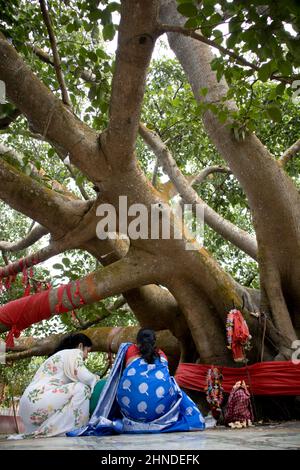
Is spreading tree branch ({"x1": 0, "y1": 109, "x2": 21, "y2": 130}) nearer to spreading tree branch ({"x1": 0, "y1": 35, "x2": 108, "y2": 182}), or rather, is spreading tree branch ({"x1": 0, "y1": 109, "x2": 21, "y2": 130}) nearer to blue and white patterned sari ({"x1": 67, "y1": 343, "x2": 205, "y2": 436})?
spreading tree branch ({"x1": 0, "y1": 35, "x2": 108, "y2": 182})

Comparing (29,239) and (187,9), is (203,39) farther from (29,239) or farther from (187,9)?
(29,239)

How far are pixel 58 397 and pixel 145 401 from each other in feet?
2.03

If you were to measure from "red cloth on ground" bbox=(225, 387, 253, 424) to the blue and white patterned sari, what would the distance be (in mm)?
610

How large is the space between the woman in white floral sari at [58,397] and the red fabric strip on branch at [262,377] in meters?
1.53

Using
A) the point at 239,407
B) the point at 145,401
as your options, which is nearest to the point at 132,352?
the point at 145,401

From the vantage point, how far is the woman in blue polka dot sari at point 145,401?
371cm

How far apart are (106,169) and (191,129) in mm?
3459

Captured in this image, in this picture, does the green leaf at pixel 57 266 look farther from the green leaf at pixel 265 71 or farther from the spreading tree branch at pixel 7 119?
the green leaf at pixel 265 71

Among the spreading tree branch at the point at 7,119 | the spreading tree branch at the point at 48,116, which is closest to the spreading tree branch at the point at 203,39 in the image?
the spreading tree branch at the point at 48,116

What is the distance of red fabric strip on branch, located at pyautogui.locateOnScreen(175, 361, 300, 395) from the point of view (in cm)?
466

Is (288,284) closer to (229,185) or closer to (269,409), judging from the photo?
(269,409)

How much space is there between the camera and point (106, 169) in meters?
4.38

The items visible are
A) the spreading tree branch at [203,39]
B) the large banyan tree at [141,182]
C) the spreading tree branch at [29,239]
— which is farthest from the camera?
the spreading tree branch at [29,239]

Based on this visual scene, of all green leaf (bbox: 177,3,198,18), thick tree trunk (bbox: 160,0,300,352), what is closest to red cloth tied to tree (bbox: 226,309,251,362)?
thick tree trunk (bbox: 160,0,300,352)
